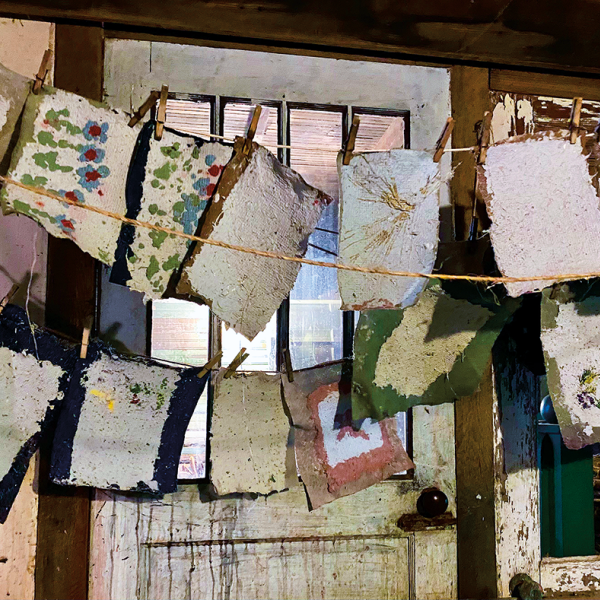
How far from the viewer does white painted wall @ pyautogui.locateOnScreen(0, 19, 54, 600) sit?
1859 mm

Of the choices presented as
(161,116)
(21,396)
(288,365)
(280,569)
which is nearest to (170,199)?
(161,116)

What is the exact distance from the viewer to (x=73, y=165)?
1440 mm

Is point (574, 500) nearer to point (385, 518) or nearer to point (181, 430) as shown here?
point (385, 518)

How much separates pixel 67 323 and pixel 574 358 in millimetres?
1744

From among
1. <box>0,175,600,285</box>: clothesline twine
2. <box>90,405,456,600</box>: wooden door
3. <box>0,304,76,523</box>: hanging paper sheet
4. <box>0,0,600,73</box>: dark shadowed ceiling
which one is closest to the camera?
<box>0,175,600,285</box>: clothesline twine

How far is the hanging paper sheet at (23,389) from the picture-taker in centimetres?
166

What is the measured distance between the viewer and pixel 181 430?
5.76ft

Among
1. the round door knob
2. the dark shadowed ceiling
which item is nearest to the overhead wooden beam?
the dark shadowed ceiling

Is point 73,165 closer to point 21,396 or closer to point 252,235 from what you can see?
point 252,235

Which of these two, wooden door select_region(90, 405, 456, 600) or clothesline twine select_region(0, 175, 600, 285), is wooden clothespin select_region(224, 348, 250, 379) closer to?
clothesline twine select_region(0, 175, 600, 285)

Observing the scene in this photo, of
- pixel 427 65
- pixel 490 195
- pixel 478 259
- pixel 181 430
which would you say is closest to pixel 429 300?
pixel 478 259

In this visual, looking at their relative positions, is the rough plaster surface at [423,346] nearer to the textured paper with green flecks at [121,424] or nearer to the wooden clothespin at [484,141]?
the wooden clothespin at [484,141]

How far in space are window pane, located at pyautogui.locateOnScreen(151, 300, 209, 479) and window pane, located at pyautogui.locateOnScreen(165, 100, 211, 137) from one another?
0.68 meters

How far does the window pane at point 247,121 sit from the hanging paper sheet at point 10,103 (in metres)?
0.79
